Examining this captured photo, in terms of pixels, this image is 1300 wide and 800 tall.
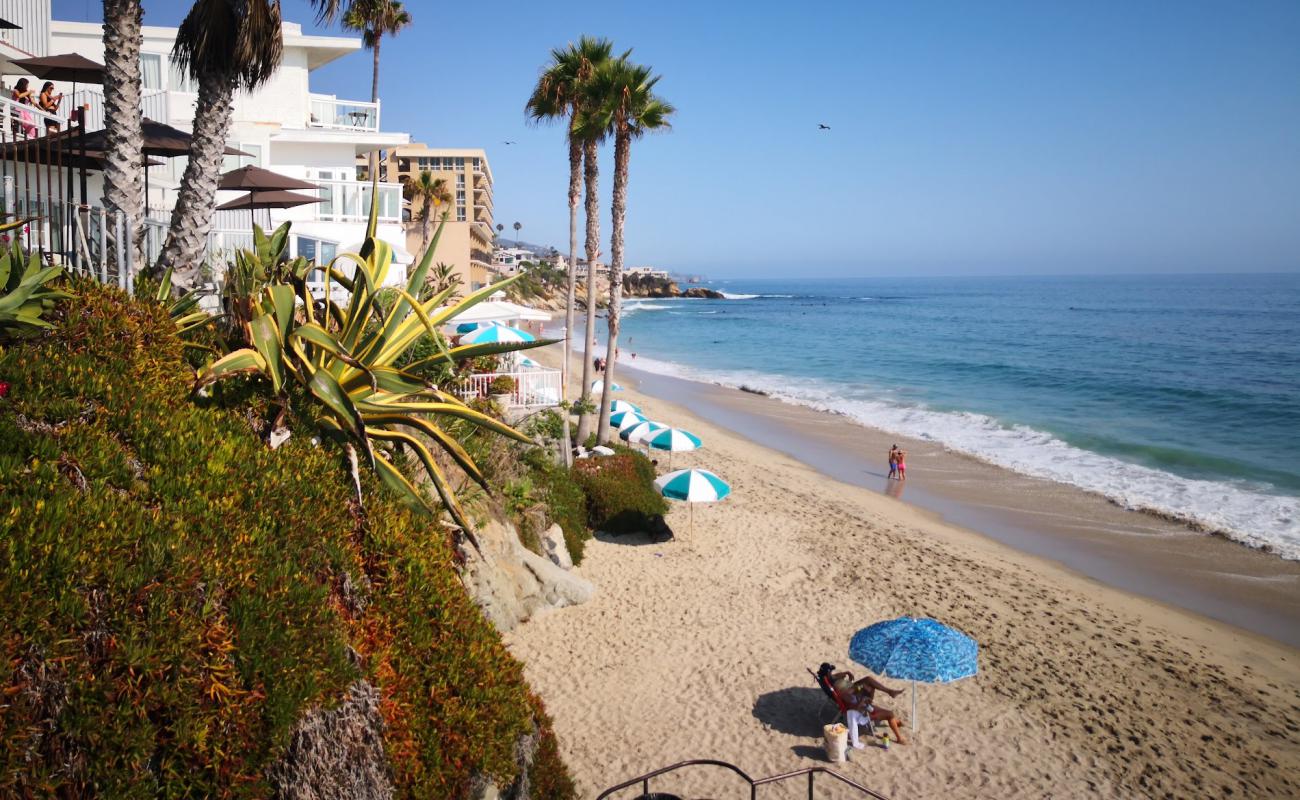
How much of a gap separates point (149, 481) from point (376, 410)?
1.74m

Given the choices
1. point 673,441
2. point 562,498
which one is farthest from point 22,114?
point 673,441

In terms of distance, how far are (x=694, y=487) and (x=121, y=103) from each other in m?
10.4

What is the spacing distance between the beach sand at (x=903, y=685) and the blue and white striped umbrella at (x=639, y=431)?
10.3 ft

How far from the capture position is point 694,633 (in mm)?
12578

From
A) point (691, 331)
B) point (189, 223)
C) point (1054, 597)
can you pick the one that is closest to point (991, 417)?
point (1054, 597)

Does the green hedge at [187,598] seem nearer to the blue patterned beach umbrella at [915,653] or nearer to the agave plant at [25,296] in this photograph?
the agave plant at [25,296]

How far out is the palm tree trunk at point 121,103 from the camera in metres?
8.73

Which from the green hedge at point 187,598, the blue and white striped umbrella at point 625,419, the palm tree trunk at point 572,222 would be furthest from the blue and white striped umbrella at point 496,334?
the green hedge at point 187,598

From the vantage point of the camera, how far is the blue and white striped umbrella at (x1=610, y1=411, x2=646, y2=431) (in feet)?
71.3

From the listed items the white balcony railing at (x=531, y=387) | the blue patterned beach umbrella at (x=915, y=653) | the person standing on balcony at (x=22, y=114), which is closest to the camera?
the blue patterned beach umbrella at (x=915, y=653)

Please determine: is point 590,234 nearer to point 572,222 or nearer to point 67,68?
point 572,222

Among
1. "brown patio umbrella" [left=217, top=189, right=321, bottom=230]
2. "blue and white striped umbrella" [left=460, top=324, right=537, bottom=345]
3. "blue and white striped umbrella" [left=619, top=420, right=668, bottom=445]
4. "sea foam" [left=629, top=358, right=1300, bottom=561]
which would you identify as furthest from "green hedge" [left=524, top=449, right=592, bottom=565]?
"sea foam" [left=629, top=358, right=1300, bottom=561]

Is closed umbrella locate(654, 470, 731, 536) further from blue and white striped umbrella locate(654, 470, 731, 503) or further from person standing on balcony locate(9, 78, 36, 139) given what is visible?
person standing on balcony locate(9, 78, 36, 139)

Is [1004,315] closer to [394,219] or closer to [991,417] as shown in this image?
[991,417]
